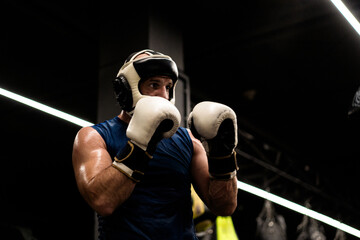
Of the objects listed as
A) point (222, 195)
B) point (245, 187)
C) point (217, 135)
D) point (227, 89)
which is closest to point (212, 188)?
point (222, 195)

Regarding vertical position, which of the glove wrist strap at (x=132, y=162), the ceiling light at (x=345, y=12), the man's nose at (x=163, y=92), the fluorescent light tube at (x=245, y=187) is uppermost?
the ceiling light at (x=345, y=12)

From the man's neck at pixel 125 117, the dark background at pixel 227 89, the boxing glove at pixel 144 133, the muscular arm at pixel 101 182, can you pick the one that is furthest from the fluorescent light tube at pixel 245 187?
the boxing glove at pixel 144 133

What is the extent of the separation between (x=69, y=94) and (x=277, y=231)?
352 centimetres

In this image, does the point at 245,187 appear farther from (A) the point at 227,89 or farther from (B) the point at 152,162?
(B) the point at 152,162

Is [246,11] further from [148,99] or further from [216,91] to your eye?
[148,99]

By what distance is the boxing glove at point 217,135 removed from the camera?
159 cm

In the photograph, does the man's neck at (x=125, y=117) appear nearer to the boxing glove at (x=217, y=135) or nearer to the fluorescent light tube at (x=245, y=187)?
the boxing glove at (x=217, y=135)

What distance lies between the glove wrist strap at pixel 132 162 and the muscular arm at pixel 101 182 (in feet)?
0.06

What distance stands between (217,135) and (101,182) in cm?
45

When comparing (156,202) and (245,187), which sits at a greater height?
(156,202)

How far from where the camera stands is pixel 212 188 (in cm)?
170

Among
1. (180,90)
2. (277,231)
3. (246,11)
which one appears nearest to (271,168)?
(277,231)

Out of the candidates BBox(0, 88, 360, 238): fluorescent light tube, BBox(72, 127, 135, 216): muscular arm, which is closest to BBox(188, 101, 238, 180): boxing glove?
BBox(72, 127, 135, 216): muscular arm

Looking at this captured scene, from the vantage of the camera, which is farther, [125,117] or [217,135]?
[125,117]
